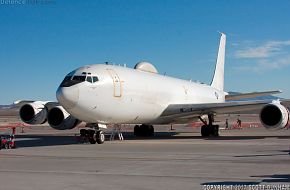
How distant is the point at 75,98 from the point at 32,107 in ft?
22.7

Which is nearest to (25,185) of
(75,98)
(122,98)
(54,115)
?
(75,98)

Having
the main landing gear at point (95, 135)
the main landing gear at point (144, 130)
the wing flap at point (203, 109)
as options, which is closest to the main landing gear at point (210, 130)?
the wing flap at point (203, 109)

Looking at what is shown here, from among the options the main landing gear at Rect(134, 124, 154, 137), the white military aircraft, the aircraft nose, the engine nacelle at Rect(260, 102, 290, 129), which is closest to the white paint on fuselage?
the white military aircraft

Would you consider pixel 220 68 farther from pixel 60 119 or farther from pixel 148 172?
pixel 148 172

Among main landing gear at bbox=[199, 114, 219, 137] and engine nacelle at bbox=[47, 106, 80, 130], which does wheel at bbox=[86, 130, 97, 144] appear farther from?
main landing gear at bbox=[199, 114, 219, 137]

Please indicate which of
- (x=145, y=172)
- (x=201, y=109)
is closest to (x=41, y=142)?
(x=201, y=109)

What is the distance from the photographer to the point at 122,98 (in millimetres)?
20828

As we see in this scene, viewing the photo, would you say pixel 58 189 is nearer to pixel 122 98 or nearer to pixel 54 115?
pixel 122 98

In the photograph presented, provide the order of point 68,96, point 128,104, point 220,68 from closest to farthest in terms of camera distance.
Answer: point 68,96 < point 128,104 < point 220,68

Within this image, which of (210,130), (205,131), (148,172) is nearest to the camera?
(148,172)

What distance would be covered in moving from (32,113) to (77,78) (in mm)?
6301

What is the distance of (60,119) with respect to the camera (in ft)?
78.7

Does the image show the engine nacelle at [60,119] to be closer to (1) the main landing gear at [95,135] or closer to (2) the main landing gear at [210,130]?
(1) the main landing gear at [95,135]

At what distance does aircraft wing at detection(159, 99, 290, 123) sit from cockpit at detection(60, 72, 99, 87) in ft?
22.1
